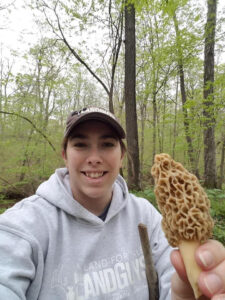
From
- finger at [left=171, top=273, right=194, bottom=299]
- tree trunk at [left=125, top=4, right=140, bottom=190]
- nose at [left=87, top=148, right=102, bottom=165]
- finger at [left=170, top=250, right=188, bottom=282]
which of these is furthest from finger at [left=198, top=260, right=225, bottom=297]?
tree trunk at [left=125, top=4, right=140, bottom=190]

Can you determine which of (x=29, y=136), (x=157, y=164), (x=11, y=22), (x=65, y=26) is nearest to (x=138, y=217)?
(x=157, y=164)

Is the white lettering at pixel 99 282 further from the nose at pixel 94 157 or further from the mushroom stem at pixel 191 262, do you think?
the nose at pixel 94 157

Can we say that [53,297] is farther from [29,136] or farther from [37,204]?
[29,136]

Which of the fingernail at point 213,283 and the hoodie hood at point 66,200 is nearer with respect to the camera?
the fingernail at point 213,283

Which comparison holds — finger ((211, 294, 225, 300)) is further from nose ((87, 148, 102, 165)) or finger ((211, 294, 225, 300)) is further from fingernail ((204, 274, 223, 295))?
nose ((87, 148, 102, 165))

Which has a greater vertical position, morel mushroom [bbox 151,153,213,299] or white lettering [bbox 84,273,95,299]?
morel mushroom [bbox 151,153,213,299]

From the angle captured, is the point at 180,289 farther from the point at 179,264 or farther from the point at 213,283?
the point at 213,283

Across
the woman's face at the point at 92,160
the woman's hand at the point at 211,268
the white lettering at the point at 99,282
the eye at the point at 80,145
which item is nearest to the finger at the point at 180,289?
the woman's hand at the point at 211,268
